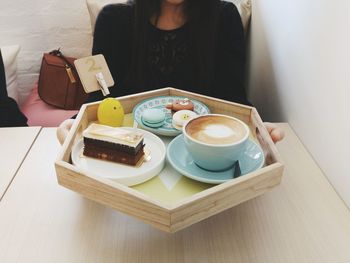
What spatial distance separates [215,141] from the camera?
634 mm

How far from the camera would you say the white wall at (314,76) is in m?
0.73

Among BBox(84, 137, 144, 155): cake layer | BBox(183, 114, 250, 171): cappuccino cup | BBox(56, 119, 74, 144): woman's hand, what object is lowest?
BBox(56, 119, 74, 144): woman's hand

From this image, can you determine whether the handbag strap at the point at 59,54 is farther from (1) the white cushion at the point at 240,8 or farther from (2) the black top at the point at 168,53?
(2) the black top at the point at 168,53

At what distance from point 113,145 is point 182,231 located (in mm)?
207

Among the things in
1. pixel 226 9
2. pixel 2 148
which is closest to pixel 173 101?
pixel 2 148

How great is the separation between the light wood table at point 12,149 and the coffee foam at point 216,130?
1.42 ft

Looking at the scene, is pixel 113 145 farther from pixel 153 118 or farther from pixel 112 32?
pixel 112 32

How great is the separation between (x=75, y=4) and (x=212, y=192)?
1394 millimetres

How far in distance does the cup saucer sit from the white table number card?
9.2 inches

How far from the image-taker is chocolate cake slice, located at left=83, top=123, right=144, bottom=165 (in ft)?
2.15

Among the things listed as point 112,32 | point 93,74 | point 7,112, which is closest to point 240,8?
point 112,32

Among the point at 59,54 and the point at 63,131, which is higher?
the point at 63,131

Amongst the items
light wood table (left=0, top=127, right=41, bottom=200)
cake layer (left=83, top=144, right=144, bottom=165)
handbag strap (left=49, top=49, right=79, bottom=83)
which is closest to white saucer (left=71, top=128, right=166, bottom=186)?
cake layer (left=83, top=144, right=144, bottom=165)

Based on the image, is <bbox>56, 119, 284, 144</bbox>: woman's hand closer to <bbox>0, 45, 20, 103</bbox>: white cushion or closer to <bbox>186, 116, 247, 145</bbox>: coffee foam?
<bbox>186, 116, 247, 145</bbox>: coffee foam
